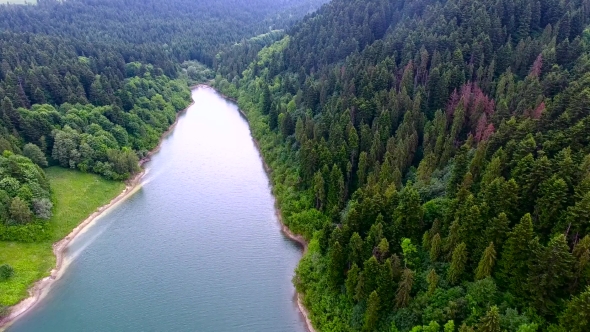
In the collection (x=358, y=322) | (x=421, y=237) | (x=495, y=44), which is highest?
(x=495, y=44)

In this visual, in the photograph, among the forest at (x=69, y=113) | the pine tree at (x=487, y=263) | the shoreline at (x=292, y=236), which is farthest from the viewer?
the forest at (x=69, y=113)

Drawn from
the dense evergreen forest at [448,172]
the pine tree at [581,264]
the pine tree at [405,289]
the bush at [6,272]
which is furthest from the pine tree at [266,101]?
the pine tree at [581,264]

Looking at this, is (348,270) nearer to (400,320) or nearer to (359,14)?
(400,320)

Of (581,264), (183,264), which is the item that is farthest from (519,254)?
(183,264)

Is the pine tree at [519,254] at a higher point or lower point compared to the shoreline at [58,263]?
higher

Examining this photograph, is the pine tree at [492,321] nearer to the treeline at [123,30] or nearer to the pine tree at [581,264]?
the pine tree at [581,264]

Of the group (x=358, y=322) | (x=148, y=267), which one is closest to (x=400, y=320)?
(x=358, y=322)

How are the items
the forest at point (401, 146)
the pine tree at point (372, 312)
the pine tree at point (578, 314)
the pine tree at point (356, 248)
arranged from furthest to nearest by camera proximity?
the pine tree at point (356, 248)
the pine tree at point (372, 312)
the forest at point (401, 146)
the pine tree at point (578, 314)
